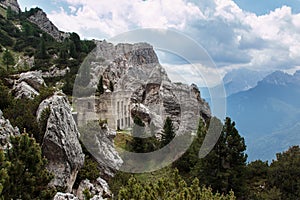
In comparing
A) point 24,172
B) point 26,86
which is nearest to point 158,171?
point 26,86

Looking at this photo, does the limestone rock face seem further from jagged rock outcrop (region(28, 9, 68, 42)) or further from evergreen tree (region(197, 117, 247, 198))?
jagged rock outcrop (region(28, 9, 68, 42))

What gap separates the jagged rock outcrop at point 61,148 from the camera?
14453mm

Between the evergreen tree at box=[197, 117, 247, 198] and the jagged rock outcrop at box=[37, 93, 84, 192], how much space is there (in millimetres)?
9081

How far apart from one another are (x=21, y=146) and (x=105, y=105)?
17939mm

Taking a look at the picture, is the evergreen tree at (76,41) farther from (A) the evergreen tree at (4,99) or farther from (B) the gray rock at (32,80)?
(A) the evergreen tree at (4,99)

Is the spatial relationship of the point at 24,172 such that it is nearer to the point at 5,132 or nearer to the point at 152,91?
the point at 5,132

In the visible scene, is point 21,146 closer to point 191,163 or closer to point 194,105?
point 191,163

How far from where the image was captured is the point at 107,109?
90.8 ft

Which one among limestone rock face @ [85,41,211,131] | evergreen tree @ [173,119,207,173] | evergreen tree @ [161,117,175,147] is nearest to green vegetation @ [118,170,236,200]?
evergreen tree @ [173,119,207,173]

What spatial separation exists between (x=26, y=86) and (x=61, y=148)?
419 inches

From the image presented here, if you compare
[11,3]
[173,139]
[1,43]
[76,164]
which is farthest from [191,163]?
[11,3]

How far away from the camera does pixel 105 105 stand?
27766 mm

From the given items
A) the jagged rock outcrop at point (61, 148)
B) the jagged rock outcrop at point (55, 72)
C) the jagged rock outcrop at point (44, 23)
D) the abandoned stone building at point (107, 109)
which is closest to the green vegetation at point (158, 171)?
the jagged rock outcrop at point (61, 148)

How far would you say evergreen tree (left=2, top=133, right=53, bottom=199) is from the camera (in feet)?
30.2
